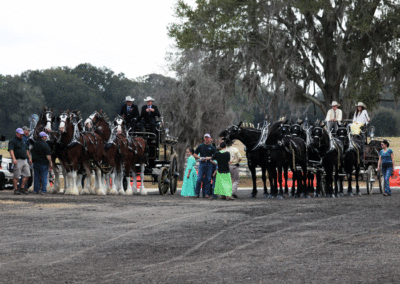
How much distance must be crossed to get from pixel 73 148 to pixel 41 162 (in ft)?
3.43

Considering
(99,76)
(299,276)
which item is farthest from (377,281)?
(99,76)

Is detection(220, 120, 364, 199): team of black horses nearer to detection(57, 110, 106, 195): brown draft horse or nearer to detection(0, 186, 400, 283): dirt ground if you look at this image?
detection(57, 110, 106, 195): brown draft horse

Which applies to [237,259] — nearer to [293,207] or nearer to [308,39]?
[293,207]

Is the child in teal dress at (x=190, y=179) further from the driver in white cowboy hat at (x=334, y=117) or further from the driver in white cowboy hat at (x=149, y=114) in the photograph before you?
the driver in white cowboy hat at (x=334, y=117)

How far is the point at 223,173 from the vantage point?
60.1 feet

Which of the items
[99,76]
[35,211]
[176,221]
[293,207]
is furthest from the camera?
[99,76]

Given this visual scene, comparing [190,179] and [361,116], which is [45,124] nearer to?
[190,179]

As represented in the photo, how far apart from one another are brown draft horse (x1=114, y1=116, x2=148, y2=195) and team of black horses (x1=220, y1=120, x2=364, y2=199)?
2.90m

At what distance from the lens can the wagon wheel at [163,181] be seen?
21125mm

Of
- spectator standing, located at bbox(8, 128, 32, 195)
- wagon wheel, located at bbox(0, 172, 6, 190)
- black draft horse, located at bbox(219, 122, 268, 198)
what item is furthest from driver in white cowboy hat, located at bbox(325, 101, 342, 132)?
wagon wheel, located at bbox(0, 172, 6, 190)

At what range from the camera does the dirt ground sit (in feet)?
22.6

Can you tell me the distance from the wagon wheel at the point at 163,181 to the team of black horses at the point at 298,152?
9.60 ft

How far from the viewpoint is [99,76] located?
100938 mm

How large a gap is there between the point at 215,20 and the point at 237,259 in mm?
26533
